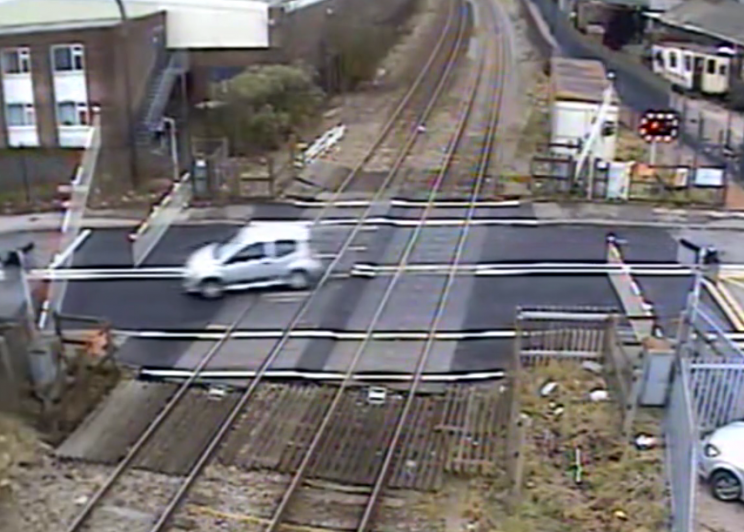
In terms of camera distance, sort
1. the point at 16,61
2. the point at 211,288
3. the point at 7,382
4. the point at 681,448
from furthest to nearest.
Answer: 1. the point at 16,61
2. the point at 211,288
3. the point at 7,382
4. the point at 681,448

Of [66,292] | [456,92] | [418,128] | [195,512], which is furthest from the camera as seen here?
[456,92]

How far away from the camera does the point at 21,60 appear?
75.1 ft

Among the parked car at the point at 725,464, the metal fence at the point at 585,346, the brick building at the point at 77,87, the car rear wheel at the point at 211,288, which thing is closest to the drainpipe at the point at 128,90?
the brick building at the point at 77,87

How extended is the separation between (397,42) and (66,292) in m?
28.6

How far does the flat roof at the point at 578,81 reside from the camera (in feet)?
81.7

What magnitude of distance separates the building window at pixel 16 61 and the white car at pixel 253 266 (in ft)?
29.2

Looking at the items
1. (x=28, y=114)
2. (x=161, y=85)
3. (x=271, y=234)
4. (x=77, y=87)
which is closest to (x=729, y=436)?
(x=271, y=234)

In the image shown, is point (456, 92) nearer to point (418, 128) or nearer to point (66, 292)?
point (418, 128)

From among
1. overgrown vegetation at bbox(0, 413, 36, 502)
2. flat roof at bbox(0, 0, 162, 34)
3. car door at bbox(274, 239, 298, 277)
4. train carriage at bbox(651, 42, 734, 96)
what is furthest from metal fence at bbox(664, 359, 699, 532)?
train carriage at bbox(651, 42, 734, 96)

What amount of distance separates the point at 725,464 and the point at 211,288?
8246mm

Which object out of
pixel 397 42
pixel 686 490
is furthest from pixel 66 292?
pixel 397 42

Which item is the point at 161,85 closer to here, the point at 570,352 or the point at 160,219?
the point at 160,219

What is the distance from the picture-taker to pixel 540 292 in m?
16.7

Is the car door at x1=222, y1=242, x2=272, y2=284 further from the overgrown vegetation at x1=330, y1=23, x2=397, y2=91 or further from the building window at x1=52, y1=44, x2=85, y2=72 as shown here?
the overgrown vegetation at x1=330, y1=23, x2=397, y2=91
